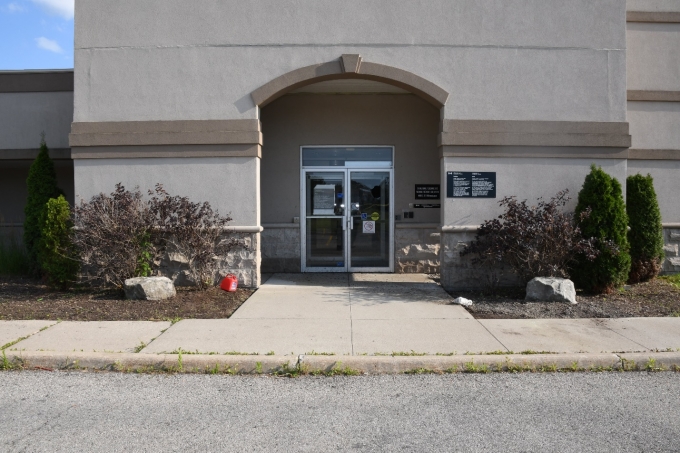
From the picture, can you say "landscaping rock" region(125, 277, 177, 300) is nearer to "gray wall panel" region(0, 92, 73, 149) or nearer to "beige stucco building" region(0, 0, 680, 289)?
"beige stucco building" region(0, 0, 680, 289)

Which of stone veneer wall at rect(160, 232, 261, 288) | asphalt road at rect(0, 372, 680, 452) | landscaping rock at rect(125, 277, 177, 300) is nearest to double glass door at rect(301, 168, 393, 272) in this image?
stone veneer wall at rect(160, 232, 261, 288)

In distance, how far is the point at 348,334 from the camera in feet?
22.1

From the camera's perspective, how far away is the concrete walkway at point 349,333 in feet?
20.0

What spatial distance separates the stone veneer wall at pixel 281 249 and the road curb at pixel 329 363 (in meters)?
6.26

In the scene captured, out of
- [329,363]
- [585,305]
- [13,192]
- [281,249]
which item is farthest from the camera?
[13,192]

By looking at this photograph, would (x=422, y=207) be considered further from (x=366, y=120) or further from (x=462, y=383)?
(x=462, y=383)

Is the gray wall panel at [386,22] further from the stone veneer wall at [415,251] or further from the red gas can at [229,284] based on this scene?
the red gas can at [229,284]

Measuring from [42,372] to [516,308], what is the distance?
635cm

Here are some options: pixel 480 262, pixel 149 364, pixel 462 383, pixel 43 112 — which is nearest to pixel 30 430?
pixel 149 364

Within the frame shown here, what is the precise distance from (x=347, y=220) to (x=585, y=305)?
5.33 meters

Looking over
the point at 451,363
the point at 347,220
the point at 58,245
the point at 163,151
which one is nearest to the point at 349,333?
the point at 451,363

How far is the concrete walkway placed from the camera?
20.0ft

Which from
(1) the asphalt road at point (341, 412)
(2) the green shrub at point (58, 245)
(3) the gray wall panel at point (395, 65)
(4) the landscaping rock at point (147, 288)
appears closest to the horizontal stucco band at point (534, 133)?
(3) the gray wall panel at point (395, 65)

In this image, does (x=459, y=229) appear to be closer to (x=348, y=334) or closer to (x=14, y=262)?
(x=348, y=334)
